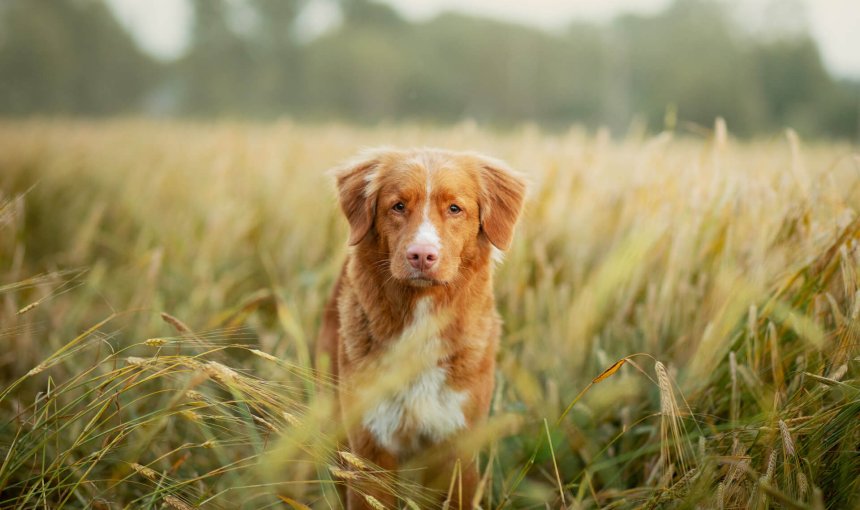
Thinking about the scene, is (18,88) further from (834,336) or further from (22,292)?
(834,336)

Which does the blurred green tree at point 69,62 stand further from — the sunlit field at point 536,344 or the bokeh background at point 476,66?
the sunlit field at point 536,344

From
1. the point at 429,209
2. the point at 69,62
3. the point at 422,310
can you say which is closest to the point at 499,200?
the point at 429,209

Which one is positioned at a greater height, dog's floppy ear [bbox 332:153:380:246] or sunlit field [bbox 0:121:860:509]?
dog's floppy ear [bbox 332:153:380:246]

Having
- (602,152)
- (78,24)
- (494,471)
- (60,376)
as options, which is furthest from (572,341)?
(78,24)

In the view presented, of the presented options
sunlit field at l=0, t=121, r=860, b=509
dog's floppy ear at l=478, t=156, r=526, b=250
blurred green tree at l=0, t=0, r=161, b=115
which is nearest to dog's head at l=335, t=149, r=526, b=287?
dog's floppy ear at l=478, t=156, r=526, b=250

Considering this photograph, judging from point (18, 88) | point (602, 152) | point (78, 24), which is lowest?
point (602, 152)

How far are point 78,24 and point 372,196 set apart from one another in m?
18.5

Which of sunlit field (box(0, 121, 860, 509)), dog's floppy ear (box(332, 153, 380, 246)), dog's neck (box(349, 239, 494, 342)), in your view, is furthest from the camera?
dog's floppy ear (box(332, 153, 380, 246))

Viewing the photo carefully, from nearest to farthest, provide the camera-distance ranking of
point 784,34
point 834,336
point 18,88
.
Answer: point 834,336 → point 18,88 → point 784,34

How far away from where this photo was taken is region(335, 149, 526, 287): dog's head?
2.36m

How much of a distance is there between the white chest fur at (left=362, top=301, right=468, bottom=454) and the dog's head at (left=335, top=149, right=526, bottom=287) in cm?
30

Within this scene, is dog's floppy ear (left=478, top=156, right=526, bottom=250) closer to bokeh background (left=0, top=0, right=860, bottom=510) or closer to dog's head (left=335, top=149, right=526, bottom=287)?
dog's head (left=335, top=149, right=526, bottom=287)

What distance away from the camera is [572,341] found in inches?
126

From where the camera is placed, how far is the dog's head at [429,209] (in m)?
2.36
